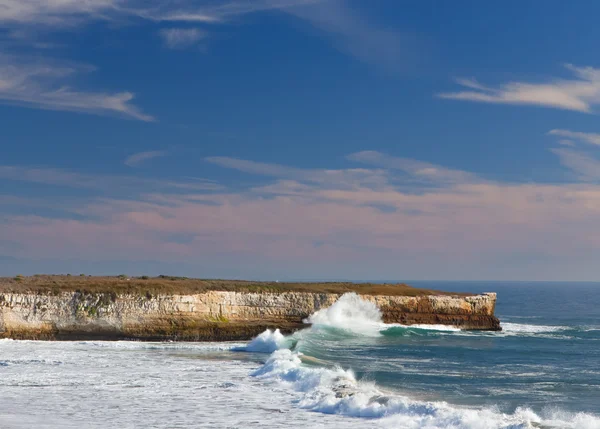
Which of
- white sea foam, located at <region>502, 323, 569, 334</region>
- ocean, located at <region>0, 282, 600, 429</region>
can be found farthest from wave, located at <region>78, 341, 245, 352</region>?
white sea foam, located at <region>502, 323, 569, 334</region>

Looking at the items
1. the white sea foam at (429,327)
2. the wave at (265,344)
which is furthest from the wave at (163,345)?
the white sea foam at (429,327)

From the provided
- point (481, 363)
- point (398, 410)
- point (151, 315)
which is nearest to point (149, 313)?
point (151, 315)

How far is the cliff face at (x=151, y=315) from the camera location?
1486 inches

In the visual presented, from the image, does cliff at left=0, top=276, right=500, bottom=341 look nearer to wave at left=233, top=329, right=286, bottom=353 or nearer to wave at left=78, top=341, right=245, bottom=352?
wave at left=78, top=341, right=245, bottom=352

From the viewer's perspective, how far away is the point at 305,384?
23.1m

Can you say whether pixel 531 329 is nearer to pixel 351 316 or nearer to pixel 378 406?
pixel 351 316

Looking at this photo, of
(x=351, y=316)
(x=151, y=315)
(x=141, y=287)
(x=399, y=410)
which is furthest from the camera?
(x=351, y=316)

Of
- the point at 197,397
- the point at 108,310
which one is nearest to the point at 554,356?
the point at 197,397

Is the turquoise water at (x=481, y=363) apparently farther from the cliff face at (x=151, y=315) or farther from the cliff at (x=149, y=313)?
the cliff at (x=149, y=313)

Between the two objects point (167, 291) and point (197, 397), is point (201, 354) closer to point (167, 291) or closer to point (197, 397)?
point (167, 291)

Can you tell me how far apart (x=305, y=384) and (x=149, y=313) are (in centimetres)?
1866

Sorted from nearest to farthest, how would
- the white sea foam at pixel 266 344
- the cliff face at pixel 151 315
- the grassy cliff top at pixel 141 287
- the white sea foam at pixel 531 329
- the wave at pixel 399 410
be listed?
1. the wave at pixel 399 410
2. the white sea foam at pixel 266 344
3. the cliff face at pixel 151 315
4. the grassy cliff top at pixel 141 287
5. the white sea foam at pixel 531 329

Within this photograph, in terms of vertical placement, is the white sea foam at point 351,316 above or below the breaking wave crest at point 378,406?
above

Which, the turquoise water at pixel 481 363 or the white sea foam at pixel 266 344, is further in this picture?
the white sea foam at pixel 266 344
